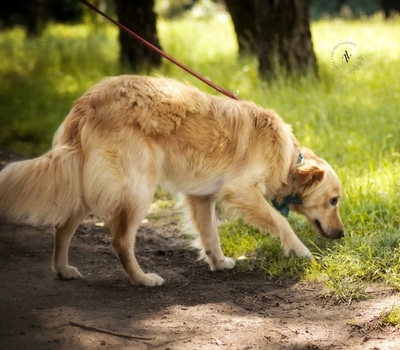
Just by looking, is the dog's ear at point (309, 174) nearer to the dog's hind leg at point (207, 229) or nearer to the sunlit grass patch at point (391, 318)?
the dog's hind leg at point (207, 229)

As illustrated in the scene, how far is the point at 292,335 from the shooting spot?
4379mm

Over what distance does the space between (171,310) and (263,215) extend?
1.20m

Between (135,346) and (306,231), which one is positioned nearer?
(135,346)

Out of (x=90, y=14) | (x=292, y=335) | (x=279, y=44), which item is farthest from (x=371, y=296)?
(x=90, y=14)

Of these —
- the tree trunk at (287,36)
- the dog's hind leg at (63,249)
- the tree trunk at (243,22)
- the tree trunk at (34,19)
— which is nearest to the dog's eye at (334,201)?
the dog's hind leg at (63,249)

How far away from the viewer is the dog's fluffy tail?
16.0 ft

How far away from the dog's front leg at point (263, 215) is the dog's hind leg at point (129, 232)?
2.53 ft

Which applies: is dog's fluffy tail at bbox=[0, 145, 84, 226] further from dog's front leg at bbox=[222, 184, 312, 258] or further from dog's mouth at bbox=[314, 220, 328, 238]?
dog's mouth at bbox=[314, 220, 328, 238]

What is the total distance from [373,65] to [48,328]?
26.7ft

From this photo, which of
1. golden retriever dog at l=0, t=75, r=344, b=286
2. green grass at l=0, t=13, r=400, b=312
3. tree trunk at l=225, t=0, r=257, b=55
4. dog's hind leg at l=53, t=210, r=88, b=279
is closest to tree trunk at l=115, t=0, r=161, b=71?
green grass at l=0, t=13, r=400, b=312

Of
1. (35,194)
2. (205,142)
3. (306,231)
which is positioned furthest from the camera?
(306,231)

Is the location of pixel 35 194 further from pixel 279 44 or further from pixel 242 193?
pixel 279 44

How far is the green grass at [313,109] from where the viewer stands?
219 inches

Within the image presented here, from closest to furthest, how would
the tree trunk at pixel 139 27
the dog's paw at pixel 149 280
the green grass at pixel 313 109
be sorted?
the dog's paw at pixel 149 280 < the green grass at pixel 313 109 < the tree trunk at pixel 139 27
